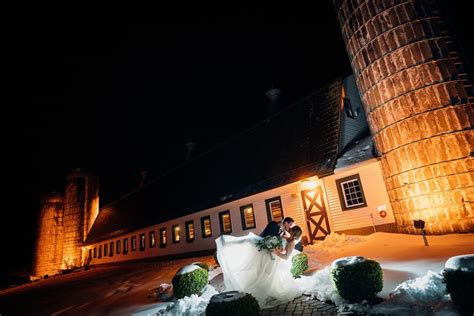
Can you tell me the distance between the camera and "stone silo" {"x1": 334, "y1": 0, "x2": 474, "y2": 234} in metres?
10.7

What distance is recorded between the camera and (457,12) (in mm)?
12969

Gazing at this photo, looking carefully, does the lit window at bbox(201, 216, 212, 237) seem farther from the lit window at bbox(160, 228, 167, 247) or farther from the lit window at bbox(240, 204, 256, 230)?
the lit window at bbox(160, 228, 167, 247)

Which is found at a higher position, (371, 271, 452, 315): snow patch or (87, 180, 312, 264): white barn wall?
(87, 180, 312, 264): white barn wall

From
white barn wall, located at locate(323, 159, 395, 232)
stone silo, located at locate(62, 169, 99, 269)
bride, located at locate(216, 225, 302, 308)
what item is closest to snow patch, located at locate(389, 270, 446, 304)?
bride, located at locate(216, 225, 302, 308)

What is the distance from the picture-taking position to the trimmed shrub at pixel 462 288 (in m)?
4.29

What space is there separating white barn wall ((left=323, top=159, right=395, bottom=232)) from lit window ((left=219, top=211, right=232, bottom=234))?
25.5ft

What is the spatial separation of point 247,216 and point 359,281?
509 inches

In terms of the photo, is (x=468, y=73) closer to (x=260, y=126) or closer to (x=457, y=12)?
(x=457, y=12)

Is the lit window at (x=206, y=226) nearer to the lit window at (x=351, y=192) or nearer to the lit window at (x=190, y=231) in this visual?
the lit window at (x=190, y=231)

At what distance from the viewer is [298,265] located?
27.5ft

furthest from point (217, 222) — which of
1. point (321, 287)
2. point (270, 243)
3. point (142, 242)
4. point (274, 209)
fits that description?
point (321, 287)

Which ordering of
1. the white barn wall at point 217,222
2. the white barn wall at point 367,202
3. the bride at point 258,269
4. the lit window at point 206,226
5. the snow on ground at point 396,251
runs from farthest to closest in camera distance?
the lit window at point 206,226 < the white barn wall at point 217,222 < the white barn wall at point 367,202 < the snow on ground at point 396,251 < the bride at point 258,269

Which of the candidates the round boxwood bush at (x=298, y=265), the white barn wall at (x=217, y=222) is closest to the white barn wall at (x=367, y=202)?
the white barn wall at (x=217, y=222)

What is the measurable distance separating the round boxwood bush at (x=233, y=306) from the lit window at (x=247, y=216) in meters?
12.8
